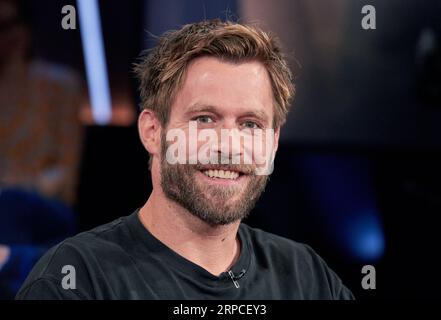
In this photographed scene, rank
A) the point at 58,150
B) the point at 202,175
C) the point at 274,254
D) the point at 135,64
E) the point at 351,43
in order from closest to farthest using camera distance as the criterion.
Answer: the point at 202,175 → the point at 274,254 → the point at 135,64 → the point at 58,150 → the point at 351,43

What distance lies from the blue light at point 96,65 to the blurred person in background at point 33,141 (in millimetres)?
51

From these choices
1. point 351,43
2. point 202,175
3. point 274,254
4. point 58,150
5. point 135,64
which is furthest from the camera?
point 351,43

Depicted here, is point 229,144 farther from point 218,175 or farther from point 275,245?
point 275,245

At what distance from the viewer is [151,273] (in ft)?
5.08

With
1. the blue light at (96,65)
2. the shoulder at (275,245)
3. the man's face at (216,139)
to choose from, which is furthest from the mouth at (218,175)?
the blue light at (96,65)

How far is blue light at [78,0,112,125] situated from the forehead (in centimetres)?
50

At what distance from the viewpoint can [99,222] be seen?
6.61ft

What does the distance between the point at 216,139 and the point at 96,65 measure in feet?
2.35

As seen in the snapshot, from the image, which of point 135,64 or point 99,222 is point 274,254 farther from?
point 135,64

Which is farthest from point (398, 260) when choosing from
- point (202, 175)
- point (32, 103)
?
point (32, 103)

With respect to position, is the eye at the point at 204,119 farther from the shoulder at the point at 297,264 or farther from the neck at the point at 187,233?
the shoulder at the point at 297,264

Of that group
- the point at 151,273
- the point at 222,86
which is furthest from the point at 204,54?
the point at 151,273

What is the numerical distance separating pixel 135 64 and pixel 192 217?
0.60m
